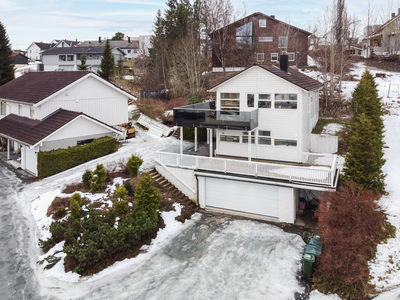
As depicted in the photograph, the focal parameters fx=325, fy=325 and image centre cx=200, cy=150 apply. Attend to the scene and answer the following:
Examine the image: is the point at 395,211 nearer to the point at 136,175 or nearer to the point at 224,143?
the point at 224,143

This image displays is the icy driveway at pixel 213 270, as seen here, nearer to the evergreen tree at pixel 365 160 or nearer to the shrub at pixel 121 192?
the shrub at pixel 121 192

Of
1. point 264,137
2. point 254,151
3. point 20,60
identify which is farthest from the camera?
point 20,60

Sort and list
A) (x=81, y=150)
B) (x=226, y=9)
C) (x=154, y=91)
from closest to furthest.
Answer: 1. (x=81, y=150)
2. (x=154, y=91)
3. (x=226, y=9)

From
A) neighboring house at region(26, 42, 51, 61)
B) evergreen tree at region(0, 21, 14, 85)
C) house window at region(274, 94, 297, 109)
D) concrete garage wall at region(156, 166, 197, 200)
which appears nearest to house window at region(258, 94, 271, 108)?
house window at region(274, 94, 297, 109)

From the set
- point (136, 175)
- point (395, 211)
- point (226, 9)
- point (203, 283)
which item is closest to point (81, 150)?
point (136, 175)

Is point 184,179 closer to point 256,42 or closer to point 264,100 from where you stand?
point 264,100

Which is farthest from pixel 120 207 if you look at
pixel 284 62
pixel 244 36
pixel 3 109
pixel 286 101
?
pixel 244 36
